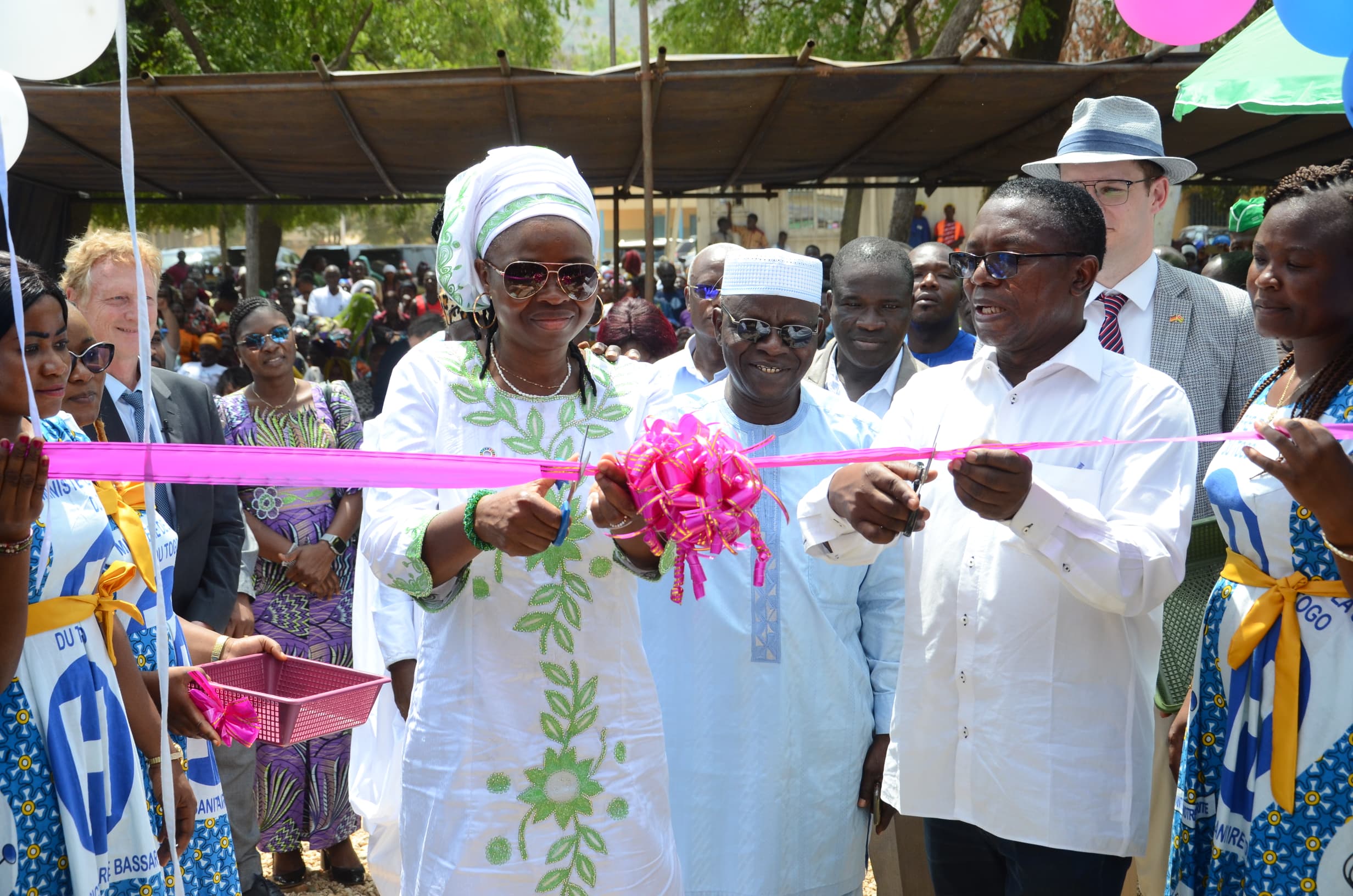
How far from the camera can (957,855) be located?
10.1 ft

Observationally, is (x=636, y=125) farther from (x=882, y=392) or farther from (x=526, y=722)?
(x=526, y=722)

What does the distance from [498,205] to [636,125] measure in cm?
724

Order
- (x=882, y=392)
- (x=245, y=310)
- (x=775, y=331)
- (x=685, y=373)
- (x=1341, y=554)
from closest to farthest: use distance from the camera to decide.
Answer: (x=1341, y=554), (x=775, y=331), (x=882, y=392), (x=685, y=373), (x=245, y=310)

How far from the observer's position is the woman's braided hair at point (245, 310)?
5656 mm

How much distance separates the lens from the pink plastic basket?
298 cm

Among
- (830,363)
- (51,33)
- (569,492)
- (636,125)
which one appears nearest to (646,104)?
(636,125)

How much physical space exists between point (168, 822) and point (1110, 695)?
215cm

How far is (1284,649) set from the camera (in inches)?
104

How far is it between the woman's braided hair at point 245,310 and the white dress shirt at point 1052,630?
12.1ft

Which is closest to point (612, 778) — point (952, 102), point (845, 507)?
point (845, 507)

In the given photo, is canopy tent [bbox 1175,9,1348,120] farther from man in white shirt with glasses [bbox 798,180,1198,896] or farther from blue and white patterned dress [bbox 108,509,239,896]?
blue and white patterned dress [bbox 108,509,239,896]

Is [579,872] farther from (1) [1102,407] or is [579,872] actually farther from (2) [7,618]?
(1) [1102,407]

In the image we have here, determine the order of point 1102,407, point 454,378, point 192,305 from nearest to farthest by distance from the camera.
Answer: point 454,378
point 1102,407
point 192,305

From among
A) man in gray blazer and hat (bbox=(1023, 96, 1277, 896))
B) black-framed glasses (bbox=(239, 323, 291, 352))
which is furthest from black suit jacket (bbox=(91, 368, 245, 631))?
man in gray blazer and hat (bbox=(1023, 96, 1277, 896))
